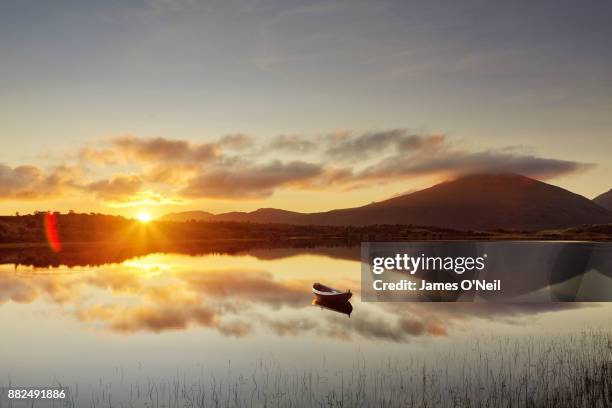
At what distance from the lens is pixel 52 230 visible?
17825 centimetres

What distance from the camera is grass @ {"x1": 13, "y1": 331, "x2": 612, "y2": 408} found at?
68.4 feet

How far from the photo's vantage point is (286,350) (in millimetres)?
32062

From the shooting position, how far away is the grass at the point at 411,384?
20.9 m

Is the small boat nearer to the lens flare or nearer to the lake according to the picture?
the lake

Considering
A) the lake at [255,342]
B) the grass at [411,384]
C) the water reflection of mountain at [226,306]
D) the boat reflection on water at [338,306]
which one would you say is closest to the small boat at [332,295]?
the boat reflection on water at [338,306]

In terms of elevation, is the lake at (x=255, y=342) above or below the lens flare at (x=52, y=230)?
below

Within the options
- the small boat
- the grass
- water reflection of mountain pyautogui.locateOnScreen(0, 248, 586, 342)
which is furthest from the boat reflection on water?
the grass

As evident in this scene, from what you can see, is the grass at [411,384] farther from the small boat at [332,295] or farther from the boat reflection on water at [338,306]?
the small boat at [332,295]

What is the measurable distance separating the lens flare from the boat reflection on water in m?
129

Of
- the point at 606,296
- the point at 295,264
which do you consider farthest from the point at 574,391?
the point at 295,264

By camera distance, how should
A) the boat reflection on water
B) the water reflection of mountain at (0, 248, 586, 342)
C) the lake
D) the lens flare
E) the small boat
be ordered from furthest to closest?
1. the lens flare
2. the small boat
3. the boat reflection on water
4. the water reflection of mountain at (0, 248, 586, 342)
5. the lake

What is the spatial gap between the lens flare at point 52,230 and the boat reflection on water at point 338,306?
128560 mm

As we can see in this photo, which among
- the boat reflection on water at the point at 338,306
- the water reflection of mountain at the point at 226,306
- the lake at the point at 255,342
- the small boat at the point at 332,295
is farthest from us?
the small boat at the point at 332,295

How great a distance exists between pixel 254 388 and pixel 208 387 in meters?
2.17
